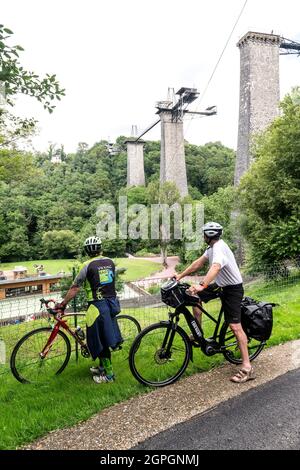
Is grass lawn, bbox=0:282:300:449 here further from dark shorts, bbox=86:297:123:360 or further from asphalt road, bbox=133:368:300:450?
asphalt road, bbox=133:368:300:450

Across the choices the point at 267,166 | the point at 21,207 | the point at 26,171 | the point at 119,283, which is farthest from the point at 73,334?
the point at 21,207

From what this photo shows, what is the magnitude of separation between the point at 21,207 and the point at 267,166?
53.1 m


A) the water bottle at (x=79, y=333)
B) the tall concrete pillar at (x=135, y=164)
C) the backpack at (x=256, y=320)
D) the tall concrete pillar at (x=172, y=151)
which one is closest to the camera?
the backpack at (x=256, y=320)

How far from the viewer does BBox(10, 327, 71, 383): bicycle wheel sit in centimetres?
351

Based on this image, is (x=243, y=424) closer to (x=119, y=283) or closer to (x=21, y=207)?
(x=119, y=283)

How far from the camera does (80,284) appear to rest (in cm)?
331

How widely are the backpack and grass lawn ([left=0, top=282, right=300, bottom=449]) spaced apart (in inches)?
22.0

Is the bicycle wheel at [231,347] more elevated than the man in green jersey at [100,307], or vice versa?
the man in green jersey at [100,307]

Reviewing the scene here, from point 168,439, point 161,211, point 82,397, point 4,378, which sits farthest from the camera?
point 161,211

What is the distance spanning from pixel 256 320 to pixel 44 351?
236 cm

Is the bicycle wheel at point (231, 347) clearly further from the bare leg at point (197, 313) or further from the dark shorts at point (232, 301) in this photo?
the bare leg at point (197, 313)

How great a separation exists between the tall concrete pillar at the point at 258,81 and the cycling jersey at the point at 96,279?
21.6 meters

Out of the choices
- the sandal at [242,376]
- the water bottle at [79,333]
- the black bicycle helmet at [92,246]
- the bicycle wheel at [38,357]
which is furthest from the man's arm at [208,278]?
the bicycle wheel at [38,357]

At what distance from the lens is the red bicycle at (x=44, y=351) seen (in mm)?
3520
